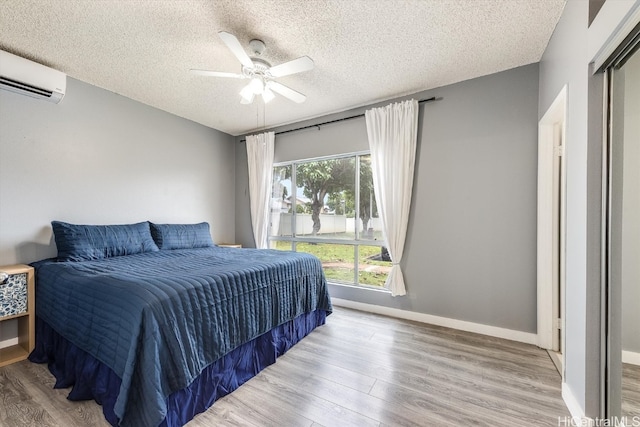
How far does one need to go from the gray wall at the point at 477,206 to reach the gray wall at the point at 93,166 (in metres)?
3.10

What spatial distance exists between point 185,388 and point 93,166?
2677 millimetres

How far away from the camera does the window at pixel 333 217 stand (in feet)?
11.1

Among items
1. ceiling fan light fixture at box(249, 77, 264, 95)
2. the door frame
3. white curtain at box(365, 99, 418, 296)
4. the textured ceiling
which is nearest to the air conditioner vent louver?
the textured ceiling

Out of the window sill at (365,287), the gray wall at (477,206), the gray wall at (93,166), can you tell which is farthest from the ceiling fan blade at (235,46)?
the window sill at (365,287)

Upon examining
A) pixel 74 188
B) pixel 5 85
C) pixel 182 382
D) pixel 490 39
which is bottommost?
pixel 182 382

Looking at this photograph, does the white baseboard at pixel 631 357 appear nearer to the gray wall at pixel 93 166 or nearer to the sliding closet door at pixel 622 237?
the sliding closet door at pixel 622 237

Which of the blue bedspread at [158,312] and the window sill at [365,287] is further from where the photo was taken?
the window sill at [365,287]

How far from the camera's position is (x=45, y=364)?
80.4 inches

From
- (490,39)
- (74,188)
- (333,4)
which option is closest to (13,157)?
(74,188)

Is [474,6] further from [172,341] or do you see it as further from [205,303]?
[172,341]

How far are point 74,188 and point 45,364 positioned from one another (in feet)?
5.37

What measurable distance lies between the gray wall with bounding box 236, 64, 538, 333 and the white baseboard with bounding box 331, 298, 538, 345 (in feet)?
0.18

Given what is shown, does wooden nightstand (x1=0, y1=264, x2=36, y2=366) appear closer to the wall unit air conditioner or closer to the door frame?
the wall unit air conditioner

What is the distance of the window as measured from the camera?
3369 millimetres
